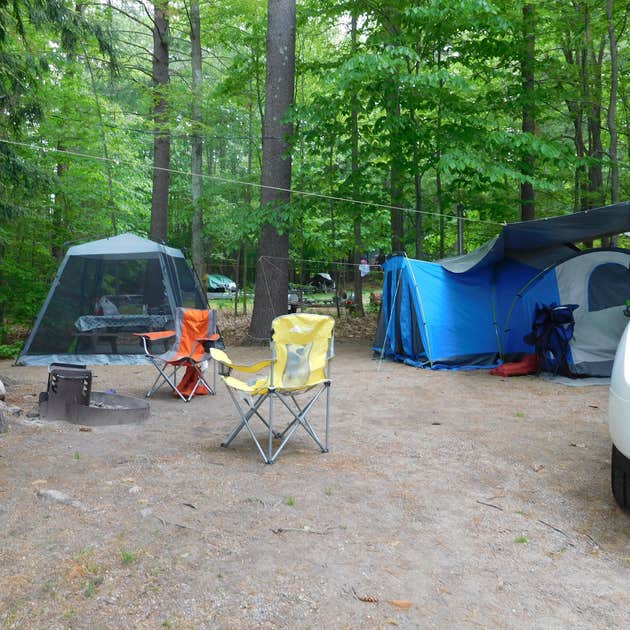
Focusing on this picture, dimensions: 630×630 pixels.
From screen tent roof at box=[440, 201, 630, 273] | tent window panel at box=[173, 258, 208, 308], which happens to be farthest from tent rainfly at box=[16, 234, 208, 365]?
screen tent roof at box=[440, 201, 630, 273]

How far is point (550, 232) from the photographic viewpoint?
6621 millimetres

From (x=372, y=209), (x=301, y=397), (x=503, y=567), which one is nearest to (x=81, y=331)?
(x=301, y=397)

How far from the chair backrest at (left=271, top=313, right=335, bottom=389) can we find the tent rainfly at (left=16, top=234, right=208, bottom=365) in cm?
420

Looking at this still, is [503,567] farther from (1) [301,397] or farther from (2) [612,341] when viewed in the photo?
(2) [612,341]

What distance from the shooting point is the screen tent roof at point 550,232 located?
613 cm

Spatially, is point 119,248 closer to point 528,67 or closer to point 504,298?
point 504,298

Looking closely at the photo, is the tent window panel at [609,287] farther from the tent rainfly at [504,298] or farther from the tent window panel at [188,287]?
the tent window panel at [188,287]

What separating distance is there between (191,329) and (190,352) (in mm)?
293

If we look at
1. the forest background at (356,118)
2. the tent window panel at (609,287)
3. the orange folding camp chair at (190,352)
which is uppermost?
the forest background at (356,118)

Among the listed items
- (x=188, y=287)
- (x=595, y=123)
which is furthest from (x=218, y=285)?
(x=595, y=123)

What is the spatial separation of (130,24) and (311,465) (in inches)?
742

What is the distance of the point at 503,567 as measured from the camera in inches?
91.7

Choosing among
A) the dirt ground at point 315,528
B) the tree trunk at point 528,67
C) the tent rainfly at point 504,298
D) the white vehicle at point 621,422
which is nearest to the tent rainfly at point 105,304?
the tent rainfly at point 504,298

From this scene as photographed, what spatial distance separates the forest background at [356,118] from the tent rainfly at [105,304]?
104 cm
